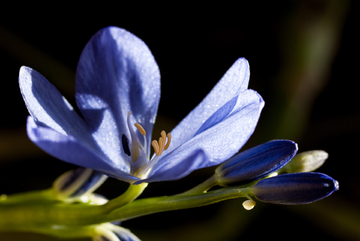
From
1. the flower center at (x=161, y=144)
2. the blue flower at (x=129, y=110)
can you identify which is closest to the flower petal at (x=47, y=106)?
the blue flower at (x=129, y=110)

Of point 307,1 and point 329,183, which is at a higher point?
point 307,1

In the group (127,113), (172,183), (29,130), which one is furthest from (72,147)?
(172,183)

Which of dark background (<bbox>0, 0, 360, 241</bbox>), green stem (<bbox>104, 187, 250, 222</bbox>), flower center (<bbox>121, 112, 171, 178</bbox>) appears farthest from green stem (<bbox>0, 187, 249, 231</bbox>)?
dark background (<bbox>0, 0, 360, 241</bbox>)

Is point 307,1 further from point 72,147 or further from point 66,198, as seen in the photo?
point 72,147

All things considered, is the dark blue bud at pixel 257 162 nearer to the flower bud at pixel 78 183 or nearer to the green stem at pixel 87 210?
the green stem at pixel 87 210

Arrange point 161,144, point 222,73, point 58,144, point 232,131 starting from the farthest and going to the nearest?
point 222,73 < point 161,144 < point 232,131 < point 58,144

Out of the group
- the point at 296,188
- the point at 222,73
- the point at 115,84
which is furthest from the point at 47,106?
the point at 222,73

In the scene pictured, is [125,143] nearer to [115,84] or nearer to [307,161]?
[115,84]
